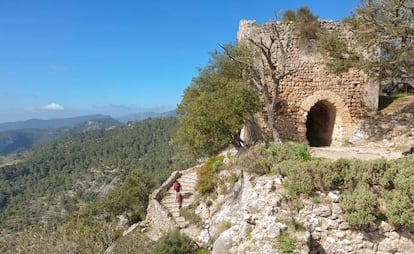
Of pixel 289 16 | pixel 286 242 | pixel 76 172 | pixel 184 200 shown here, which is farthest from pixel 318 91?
pixel 76 172

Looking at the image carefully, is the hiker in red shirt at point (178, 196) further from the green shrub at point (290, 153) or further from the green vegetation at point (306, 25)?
the green vegetation at point (306, 25)

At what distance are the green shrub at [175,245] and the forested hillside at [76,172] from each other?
79.0 meters

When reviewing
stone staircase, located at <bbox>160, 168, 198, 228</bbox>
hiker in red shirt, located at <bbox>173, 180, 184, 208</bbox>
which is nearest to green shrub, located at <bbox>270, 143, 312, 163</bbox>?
stone staircase, located at <bbox>160, 168, 198, 228</bbox>

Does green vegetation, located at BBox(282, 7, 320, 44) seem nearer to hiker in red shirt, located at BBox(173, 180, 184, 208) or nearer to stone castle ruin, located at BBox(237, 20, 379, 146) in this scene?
stone castle ruin, located at BBox(237, 20, 379, 146)

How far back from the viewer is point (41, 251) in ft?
21.4

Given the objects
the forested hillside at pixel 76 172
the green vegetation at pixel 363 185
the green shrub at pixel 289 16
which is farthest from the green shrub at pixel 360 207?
the forested hillside at pixel 76 172

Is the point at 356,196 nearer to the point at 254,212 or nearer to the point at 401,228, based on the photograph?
the point at 401,228

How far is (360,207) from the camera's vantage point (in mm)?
5520

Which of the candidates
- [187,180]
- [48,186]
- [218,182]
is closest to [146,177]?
[187,180]

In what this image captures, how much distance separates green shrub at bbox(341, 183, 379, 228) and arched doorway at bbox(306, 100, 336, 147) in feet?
28.8

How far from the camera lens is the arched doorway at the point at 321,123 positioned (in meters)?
14.3

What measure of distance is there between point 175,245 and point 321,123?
11613mm

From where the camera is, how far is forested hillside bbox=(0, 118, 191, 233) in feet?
321

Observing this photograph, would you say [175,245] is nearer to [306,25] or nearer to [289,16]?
[306,25]
